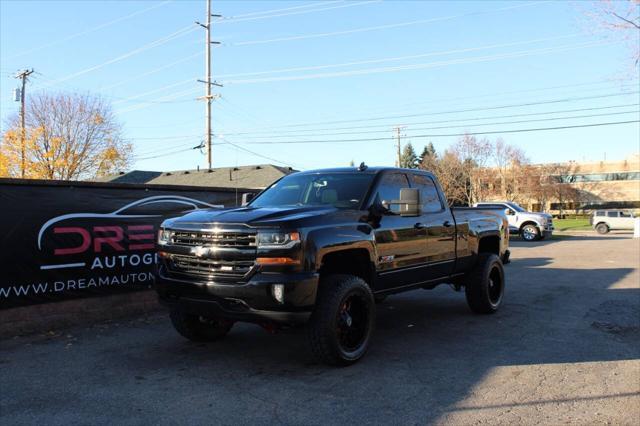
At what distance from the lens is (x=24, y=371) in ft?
16.9

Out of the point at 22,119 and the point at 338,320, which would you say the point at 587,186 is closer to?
the point at 22,119

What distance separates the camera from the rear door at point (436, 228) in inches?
261

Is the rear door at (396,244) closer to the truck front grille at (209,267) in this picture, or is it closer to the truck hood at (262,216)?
the truck hood at (262,216)

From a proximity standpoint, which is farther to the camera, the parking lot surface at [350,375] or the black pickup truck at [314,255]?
the black pickup truck at [314,255]

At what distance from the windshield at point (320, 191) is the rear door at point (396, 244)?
0.26 m

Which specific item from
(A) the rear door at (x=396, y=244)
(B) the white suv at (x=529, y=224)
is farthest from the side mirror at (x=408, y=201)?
(B) the white suv at (x=529, y=224)

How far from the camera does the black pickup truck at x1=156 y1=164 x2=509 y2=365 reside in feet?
15.3

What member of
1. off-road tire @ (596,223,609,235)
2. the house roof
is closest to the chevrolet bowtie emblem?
the house roof

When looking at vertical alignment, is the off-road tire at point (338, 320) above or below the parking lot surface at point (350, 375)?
above

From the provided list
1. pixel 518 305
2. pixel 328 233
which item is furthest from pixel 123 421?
pixel 518 305

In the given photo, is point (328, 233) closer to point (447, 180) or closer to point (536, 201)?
point (447, 180)

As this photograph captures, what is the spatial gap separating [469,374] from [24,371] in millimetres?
4343

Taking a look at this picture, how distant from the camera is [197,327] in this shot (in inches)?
236

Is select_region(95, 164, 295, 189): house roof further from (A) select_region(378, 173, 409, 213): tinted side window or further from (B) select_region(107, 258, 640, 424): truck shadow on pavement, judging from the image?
(A) select_region(378, 173, 409, 213): tinted side window
